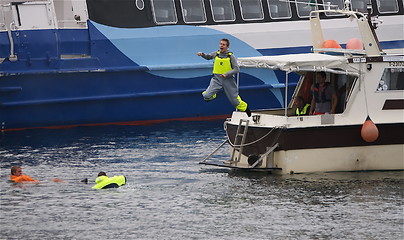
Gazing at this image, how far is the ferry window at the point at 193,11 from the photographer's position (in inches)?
1003

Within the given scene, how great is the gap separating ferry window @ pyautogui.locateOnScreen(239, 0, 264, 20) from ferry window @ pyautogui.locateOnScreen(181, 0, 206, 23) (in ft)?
3.59

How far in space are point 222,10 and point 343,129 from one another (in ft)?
29.1

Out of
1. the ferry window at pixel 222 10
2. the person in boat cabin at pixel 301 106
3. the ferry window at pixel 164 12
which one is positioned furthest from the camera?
the ferry window at pixel 222 10

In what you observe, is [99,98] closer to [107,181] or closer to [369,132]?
[107,181]

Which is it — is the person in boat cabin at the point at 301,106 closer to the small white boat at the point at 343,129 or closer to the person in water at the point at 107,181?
the small white boat at the point at 343,129

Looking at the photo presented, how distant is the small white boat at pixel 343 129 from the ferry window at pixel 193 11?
25.0ft

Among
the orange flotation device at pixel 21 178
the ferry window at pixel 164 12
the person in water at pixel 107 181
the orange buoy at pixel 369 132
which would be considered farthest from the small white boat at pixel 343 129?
the ferry window at pixel 164 12

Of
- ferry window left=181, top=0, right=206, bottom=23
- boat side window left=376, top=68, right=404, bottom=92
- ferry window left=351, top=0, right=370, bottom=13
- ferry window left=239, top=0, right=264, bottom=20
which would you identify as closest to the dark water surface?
boat side window left=376, top=68, right=404, bottom=92

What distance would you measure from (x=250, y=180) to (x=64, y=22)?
8857mm

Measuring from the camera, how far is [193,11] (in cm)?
2555

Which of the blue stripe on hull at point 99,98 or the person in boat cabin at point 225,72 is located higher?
the person in boat cabin at point 225,72

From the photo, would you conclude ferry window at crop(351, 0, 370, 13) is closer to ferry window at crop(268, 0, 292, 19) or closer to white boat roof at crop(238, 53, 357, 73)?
ferry window at crop(268, 0, 292, 19)

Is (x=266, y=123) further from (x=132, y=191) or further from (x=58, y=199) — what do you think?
(x=58, y=199)

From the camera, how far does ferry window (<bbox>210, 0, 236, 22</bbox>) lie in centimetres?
2573
